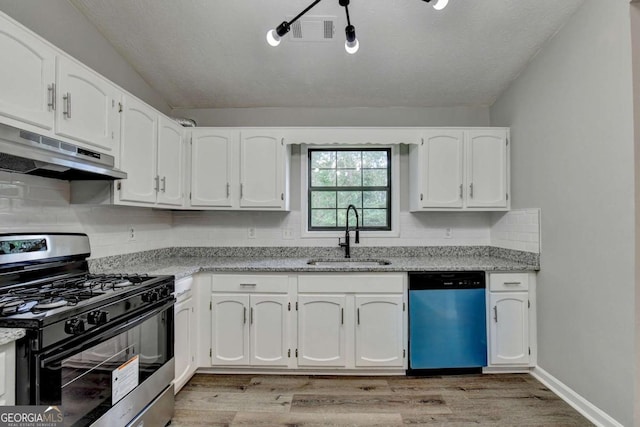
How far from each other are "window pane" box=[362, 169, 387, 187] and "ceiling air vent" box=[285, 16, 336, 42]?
1392 millimetres

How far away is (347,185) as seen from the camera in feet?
11.1

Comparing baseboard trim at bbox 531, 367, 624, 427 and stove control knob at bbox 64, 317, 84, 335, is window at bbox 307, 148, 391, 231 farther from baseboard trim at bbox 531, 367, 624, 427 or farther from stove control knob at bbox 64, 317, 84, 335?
stove control knob at bbox 64, 317, 84, 335

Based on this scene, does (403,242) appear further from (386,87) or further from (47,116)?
(47,116)

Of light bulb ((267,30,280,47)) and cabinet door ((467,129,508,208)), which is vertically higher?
light bulb ((267,30,280,47))

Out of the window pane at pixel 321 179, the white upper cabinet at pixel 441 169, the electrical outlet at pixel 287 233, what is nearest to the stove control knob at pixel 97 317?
the electrical outlet at pixel 287 233

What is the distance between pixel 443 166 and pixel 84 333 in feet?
9.29

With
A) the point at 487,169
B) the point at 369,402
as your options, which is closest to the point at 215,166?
the point at 369,402

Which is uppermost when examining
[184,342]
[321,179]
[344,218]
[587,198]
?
[321,179]

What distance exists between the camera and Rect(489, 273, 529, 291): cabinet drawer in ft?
8.40

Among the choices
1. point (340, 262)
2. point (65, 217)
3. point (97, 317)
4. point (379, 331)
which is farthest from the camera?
point (340, 262)

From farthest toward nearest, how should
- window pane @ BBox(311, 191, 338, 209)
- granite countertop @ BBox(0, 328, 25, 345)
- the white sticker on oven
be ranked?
window pane @ BBox(311, 191, 338, 209) → the white sticker on oven → granite countertop @ BBox(0, 328, 25, 345)

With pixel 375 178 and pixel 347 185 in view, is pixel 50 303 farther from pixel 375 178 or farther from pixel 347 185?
pixel 375 178

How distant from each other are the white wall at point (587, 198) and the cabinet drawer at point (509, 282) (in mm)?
129

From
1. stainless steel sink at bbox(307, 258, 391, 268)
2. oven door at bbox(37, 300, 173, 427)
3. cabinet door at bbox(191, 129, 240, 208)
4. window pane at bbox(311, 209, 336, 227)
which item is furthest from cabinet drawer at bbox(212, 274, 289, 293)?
window pane at bbox(311, 209, 336, 227)
